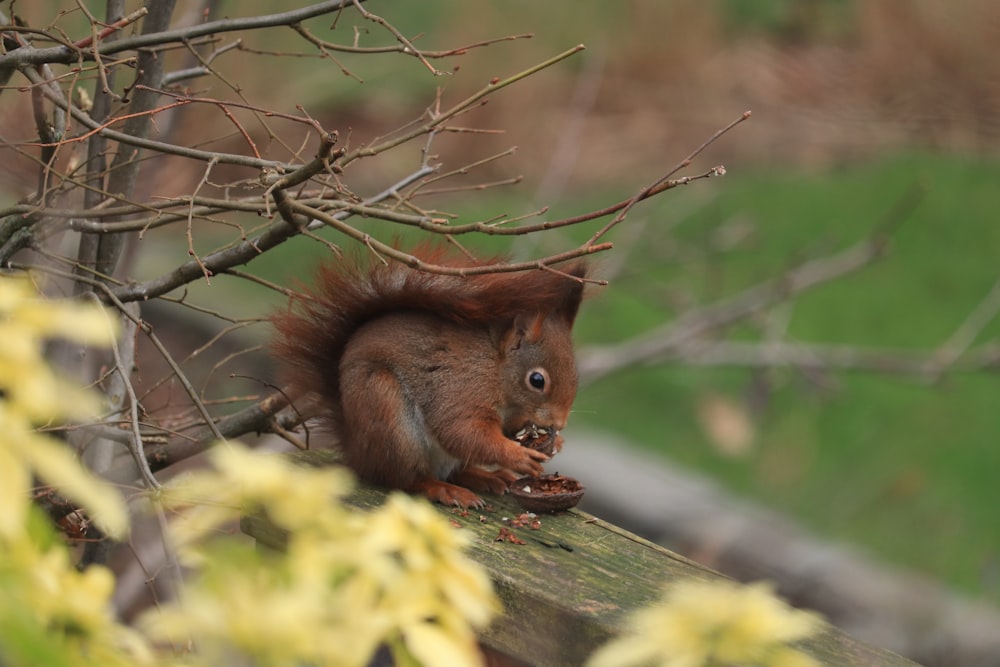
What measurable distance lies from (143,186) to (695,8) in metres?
6.35

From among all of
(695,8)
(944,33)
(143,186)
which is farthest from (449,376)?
(695,8)

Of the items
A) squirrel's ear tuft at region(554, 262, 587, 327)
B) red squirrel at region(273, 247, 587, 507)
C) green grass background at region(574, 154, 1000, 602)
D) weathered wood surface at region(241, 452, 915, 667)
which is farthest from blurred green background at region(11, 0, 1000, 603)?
weathered wood surface at region(241, 452, 915, 667)

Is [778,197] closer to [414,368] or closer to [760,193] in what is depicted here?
→ [760,193]

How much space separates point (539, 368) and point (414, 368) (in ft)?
0.95

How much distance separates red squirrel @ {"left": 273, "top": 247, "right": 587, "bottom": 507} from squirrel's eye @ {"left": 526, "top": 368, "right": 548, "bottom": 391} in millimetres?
64

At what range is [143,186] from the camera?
325 centimetres

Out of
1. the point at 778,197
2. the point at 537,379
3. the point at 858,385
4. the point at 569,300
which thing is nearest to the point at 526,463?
the point at 537,379

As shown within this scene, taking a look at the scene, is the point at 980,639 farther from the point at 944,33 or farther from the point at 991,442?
the point at 944,33

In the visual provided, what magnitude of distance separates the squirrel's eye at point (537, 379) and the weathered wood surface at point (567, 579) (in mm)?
346

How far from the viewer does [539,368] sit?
2.48 metres

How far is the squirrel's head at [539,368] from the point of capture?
8.07 feet

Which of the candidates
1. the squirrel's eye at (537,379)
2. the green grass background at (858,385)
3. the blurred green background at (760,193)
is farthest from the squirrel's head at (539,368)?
the green grass background at (858,385)

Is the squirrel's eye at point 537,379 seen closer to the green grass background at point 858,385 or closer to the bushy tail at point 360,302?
the bushy tail at point 360,302

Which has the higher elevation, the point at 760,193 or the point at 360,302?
the point at 760,193
